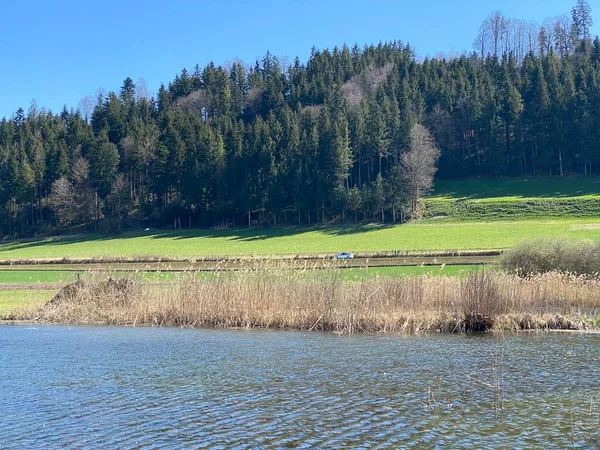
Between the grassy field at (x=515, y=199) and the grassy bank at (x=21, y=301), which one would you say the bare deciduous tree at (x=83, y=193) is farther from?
the grassy bank at (x=21, y=301)

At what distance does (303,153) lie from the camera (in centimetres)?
10294

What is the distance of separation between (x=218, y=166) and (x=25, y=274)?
5054cm

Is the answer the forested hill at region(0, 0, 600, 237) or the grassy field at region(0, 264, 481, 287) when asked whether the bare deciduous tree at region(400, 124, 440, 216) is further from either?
the grassy field at region(0, 264, 481, 287)

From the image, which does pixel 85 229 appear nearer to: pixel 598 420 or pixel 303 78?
pixel 303 78

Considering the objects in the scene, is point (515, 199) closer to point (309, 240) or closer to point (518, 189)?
point (518, 189)

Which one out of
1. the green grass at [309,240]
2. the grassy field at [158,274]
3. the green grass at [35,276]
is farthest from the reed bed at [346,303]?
the green grass at [309,240]

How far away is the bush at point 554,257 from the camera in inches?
1410

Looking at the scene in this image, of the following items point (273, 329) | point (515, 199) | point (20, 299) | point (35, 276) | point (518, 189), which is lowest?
point (273, 329)

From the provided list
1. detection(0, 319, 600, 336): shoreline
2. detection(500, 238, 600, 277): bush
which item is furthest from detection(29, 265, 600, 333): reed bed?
detection(500, 238, 600, 277): bush

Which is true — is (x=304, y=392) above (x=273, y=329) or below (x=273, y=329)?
above

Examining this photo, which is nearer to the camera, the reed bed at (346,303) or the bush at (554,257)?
the reed bed at (346,303)

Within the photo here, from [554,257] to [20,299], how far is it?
3173 cm

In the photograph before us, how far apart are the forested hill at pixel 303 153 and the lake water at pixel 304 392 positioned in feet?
243

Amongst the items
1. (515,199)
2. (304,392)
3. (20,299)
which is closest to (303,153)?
(515,199)
